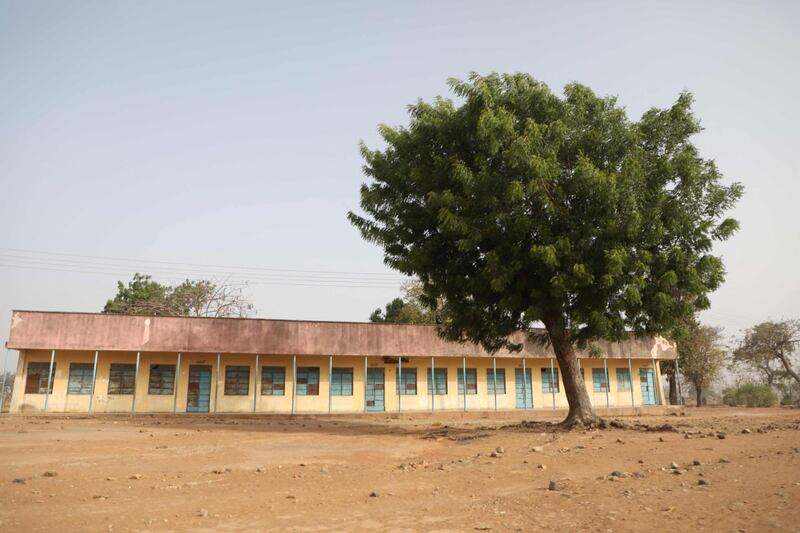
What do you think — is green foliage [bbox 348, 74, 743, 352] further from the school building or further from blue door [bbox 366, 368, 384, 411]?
blue door [bbox 366, 368, 384, 411]

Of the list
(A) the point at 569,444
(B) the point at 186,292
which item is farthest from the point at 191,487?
(B) the point at 186,292

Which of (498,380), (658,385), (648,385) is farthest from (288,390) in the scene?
(658,385)

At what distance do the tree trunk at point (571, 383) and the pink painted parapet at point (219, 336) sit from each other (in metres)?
9.38

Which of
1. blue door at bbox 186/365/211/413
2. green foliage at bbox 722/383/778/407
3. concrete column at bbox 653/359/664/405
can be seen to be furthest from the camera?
green foliage at bbox 722/383/778/407

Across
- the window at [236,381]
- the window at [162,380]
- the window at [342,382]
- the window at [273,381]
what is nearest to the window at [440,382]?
the window at [342,382]

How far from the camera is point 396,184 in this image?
16.3m

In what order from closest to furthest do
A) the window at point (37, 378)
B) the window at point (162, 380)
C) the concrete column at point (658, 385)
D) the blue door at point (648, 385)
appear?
the window at point (37, 378)
the window at point (162, 380)
the blue door at point (648, 385)
the concrete column at point (658, 385)

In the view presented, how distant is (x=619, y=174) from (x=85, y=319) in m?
21.8

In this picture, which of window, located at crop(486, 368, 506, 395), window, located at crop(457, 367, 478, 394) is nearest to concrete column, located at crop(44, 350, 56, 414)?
window, located at crop(457, 367, 478, 394)

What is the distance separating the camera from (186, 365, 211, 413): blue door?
26.4 m

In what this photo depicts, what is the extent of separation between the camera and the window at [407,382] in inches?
1139

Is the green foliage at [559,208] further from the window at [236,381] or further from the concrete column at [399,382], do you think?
the window at [236,381]

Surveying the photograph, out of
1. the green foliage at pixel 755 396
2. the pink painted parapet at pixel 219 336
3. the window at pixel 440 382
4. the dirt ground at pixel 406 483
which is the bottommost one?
the dirt ground at pixel 406 483

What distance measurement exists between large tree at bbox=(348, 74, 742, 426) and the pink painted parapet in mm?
11078
